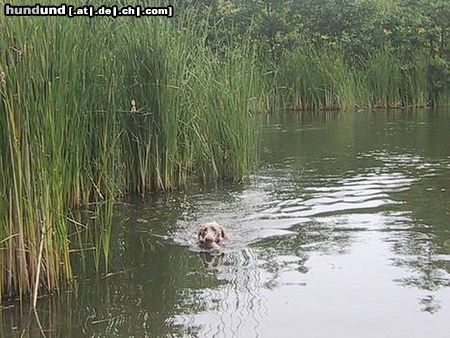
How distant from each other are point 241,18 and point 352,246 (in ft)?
87.9

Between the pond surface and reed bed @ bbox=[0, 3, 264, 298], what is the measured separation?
0.32m

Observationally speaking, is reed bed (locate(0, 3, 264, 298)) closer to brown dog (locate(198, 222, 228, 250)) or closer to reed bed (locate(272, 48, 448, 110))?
brown dog (locate(198, 222, 228, 250))

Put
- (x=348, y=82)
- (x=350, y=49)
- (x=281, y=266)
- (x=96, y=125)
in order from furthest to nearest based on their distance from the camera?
(x=350, y=49)
(x=348, y=82)
(x=96, y=125)
(x=281, y=266)

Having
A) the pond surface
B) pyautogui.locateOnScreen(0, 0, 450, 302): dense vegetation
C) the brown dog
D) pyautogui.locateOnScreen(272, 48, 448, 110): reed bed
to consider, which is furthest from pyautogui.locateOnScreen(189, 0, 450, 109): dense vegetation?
the brown dog

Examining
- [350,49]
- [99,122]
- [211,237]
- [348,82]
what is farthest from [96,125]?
[350,49]

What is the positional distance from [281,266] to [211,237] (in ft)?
2.80

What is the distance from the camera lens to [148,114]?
8.23 meters

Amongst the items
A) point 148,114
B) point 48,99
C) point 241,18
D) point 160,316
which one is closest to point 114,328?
point 160,316

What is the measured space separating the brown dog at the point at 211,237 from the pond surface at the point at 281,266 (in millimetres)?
95

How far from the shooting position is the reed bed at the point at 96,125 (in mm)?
4578

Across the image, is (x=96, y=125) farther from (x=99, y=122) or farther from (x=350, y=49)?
(x=350, y=49)

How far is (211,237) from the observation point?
6.31 m

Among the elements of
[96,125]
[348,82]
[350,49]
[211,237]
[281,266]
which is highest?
[350,49]

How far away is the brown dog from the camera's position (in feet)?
20.7
